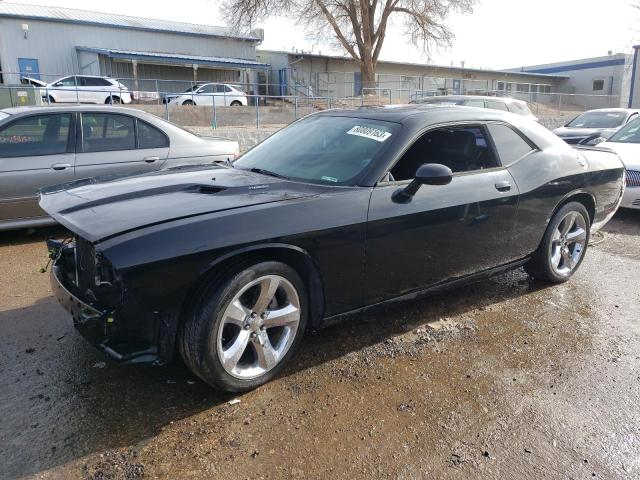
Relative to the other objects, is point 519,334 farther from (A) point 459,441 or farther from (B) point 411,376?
(A) point 459,441

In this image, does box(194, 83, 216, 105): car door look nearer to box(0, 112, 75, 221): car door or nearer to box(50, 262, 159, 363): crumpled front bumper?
box(0, 112, 75, 221): car door

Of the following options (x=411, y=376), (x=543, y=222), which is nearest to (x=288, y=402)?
(x=411, y=376)

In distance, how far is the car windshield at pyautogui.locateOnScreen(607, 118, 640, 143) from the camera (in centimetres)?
825

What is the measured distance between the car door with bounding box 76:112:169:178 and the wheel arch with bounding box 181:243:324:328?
3.36 m

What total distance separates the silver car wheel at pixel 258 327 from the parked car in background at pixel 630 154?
20.0 feet

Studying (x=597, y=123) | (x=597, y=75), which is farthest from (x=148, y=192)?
(x=597, y=75)

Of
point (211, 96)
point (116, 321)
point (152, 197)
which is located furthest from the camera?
point (211, 96)

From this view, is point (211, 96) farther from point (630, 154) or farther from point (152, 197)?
Answer: point (152, 197)

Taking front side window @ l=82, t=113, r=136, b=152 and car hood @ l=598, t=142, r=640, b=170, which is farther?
car hood @ l=598, t=142, r=640, b=170

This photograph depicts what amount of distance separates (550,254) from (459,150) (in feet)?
4.36

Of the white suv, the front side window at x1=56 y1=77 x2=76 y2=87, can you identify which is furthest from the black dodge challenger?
the front side window at x1=56 y1=77 x2=76 y2=87

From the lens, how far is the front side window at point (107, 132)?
18.9 feet

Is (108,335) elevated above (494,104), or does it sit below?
below

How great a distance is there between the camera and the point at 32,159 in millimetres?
5465
